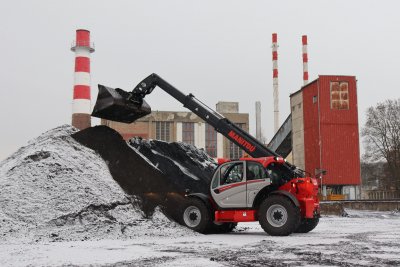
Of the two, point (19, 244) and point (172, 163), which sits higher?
point (172, 163)

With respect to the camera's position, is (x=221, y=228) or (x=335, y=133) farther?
(x=335, y=133)

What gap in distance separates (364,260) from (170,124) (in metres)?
41.6

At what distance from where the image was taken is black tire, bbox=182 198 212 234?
11039mm

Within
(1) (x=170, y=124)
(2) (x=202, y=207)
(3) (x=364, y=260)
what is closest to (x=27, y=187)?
(2) (x=202, y=207)

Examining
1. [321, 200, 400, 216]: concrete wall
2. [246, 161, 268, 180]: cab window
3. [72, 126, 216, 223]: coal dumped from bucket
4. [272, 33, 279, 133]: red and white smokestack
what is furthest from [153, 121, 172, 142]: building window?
[246, 161, 268, 180]: cab window

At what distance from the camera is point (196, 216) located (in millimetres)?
11203

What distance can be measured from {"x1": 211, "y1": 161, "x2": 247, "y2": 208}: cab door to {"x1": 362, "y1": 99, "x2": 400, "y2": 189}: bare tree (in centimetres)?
3160

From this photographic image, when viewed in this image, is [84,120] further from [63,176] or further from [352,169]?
[63,176]

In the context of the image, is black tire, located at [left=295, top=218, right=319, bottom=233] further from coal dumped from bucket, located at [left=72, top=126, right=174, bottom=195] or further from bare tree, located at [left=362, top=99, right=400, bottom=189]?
bare tree, located at [left=362, top=99, right=400, bottom=189]

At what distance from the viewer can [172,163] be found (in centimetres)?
1429

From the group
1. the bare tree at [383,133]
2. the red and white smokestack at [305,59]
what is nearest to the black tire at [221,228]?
the bare tree at [383,133]

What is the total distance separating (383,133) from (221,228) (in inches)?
1303

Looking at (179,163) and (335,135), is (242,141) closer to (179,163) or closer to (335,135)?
(179,163)

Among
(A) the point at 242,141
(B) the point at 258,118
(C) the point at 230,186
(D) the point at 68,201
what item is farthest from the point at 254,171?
(B) the point at 258,118
